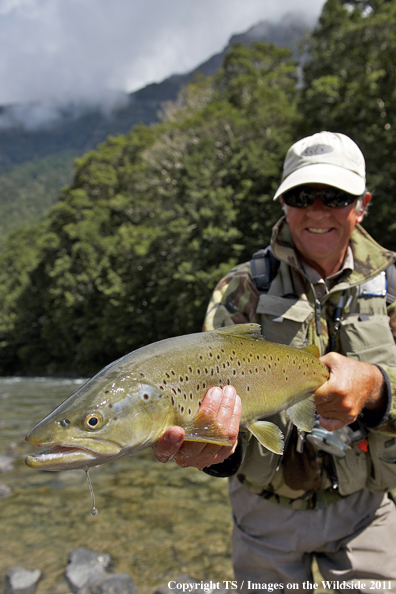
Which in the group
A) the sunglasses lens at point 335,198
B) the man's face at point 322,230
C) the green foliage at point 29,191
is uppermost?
the green foliage at point 29,191

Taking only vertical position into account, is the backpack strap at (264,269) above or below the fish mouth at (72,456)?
above

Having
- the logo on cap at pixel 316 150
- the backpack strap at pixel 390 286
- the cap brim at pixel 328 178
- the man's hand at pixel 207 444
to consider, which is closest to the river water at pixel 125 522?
the man's hand at pixel 207 444

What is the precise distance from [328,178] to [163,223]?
26829 mm

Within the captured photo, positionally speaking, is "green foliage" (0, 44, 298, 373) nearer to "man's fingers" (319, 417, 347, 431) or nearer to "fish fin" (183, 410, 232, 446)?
"man's fingers" (319, 417, 347, 431)

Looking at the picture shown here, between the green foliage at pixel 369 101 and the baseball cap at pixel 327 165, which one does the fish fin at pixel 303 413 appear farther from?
the green foliage at pixel 369 101

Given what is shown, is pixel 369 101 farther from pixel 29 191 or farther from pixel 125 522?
pixel 29 191

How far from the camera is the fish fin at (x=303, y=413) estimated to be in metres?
2.21

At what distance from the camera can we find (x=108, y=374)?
174 centimetres

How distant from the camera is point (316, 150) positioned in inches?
105

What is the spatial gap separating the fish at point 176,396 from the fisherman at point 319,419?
0.40m

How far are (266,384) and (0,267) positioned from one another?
61.1 meters

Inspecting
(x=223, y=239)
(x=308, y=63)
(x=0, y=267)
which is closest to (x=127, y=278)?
(x=223, y=239)

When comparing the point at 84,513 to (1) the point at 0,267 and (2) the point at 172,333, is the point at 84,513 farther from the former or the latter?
(1) the point at 0,267

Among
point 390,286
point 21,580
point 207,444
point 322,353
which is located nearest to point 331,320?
point 322,353
